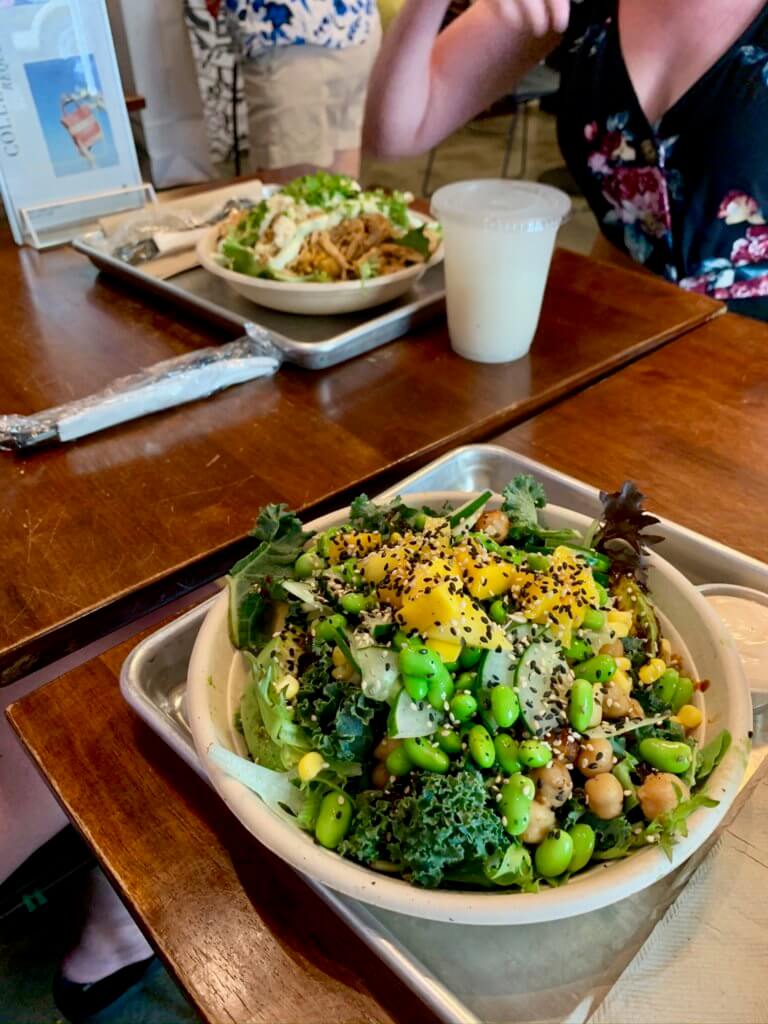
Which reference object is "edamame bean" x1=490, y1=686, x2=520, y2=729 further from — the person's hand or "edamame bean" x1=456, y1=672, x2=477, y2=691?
the person's hand

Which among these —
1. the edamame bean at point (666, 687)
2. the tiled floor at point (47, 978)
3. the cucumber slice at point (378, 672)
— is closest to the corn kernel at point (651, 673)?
the edamame bean at point (666, 687)

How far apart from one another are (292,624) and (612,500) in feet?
1.07

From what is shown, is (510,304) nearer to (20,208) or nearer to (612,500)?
(612,500)

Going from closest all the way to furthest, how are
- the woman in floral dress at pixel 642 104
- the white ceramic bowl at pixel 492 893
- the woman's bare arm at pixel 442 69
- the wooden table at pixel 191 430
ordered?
1. the white ceramic bowl at pixel 492 893
2. the wooden table at pixel 191 430
3. the woman in floral dress at pixel 642 104
4. the woman's bare arm at pixel 442 69

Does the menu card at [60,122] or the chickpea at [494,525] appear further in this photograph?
the menu card at [60,122]

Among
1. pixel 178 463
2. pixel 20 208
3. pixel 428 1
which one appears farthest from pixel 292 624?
pixel 20 208

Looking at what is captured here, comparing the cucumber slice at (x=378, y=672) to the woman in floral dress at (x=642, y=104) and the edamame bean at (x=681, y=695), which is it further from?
the woman in floral dress at (x=642, y=104)

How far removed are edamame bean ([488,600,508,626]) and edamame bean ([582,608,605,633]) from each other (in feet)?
0.21

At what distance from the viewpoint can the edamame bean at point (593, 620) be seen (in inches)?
25.0

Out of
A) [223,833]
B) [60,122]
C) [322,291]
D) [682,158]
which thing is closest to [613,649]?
[223,833]

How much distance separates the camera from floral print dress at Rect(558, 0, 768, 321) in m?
1.37

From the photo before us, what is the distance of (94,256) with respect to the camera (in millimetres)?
1524

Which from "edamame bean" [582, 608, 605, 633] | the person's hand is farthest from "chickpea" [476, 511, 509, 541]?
the person's hand

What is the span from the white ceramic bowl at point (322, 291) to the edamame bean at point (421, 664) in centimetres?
83
